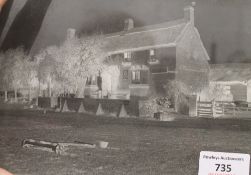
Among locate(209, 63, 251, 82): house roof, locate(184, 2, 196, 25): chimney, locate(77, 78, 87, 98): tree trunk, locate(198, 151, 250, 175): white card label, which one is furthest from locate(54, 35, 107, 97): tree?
locate(198, 151, 250, 175): white card label

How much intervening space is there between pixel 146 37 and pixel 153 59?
0.13 m

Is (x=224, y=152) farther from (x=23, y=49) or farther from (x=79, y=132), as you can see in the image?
(x=23, y=49)

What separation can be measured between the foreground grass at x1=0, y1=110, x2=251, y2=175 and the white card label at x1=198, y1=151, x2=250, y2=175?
3 centimetres

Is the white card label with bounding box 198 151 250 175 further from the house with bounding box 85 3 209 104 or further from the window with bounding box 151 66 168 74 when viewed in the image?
the window with bounding box 151 66 168 74

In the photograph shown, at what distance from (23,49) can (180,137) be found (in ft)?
3.65

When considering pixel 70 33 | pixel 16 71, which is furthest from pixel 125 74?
pixel 16 71

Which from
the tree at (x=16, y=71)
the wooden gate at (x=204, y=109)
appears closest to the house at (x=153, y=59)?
the wooden gate at (x=204, y=109)

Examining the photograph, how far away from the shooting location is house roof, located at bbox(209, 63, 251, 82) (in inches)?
81.0

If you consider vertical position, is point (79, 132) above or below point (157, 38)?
below

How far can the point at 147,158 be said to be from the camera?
214cm

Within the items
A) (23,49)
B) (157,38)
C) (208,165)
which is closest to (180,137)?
(208,165)

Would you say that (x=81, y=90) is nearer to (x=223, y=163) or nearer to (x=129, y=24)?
(x=129, y=24)

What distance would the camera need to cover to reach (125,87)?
7.28 ft

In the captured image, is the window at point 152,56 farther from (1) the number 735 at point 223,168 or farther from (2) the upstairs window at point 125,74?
(1) the number 735 at point 223,168
